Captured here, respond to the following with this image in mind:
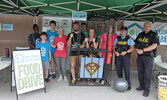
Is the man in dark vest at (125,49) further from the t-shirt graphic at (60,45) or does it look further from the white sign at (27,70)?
the white sign at (27,70)

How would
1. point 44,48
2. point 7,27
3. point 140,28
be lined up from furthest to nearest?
point 140,28, point 7,27, point 44,48

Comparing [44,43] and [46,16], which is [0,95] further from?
[46,16]

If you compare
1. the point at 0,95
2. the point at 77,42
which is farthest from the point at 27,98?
the point at 77,42

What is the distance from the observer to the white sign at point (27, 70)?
98.7 inches

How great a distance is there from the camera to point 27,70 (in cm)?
262

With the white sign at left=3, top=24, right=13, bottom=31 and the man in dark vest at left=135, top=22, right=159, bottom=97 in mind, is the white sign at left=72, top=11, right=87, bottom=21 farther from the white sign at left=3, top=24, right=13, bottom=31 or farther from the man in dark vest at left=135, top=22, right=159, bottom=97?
the white sign at left=3, top=24, right=13, bottom=31

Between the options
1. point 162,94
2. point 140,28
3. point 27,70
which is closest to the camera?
point 162,94

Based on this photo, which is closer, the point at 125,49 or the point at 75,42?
the point at 125,49

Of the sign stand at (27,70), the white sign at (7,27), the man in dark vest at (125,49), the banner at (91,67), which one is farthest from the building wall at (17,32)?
the man in dark vest at (125,49)

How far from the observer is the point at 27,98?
102 inches

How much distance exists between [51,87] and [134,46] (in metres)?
2.37

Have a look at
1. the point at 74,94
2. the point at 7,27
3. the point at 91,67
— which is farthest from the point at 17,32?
the point at 74,94

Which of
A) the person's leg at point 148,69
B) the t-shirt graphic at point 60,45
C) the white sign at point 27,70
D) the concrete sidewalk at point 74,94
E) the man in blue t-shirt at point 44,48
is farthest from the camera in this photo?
the t-shirt graphic at point 60,45

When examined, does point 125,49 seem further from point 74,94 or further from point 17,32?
point 17,32
